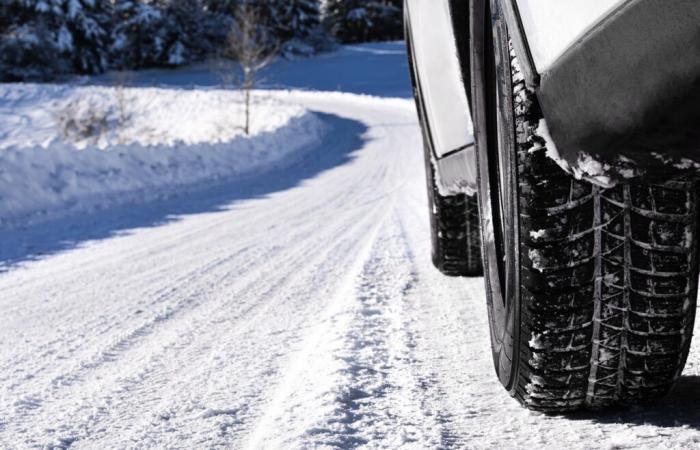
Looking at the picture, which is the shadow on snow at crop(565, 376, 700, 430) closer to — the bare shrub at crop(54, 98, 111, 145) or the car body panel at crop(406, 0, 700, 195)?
the car body panel at crop(406, 0, 700, 195)

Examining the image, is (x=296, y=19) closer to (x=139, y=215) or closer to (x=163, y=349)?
(x=139, y=215)

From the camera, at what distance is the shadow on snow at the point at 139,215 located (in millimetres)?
5359

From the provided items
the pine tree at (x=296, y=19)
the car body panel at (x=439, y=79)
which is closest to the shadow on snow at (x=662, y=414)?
the car body panel at (x=439, y=79)

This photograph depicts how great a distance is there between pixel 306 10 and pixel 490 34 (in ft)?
214

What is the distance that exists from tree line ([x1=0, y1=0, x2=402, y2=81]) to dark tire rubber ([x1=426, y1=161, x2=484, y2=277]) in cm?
4163

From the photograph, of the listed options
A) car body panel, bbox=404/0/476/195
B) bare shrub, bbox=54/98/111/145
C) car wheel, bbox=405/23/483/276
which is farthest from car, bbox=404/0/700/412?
bare shrub, bbox=54/98/111/145

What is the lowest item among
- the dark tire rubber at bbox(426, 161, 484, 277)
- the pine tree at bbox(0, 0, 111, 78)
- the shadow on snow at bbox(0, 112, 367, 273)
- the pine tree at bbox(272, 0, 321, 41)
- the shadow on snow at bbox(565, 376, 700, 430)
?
the shadow on snow at bbox(0, 112, 367, 273)

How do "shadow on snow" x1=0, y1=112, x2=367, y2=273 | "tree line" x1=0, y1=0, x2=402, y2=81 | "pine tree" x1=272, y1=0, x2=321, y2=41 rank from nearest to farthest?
"shadow on snow" x1=0, y1=112, x2=367, y2=273
"tree line" x1=0, y1=0, x2=402, y2=81
"pine tree" x1=272, y1=0, x2=321, y2=41

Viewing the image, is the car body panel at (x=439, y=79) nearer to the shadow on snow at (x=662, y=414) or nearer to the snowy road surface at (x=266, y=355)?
the snowy road surface at (x=266, y=355)

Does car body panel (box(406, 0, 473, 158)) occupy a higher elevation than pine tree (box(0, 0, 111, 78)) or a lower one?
lower

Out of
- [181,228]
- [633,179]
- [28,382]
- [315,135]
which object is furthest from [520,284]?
[315,135]

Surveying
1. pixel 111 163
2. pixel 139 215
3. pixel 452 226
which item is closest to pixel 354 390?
pixel 452 226

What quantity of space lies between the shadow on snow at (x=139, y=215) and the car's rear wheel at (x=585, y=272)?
12.5ft

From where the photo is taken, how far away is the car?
3.53 feet
